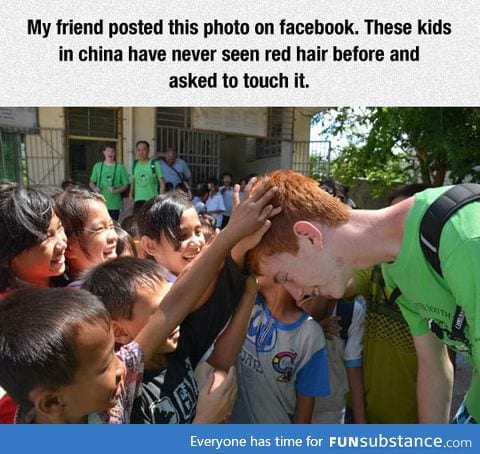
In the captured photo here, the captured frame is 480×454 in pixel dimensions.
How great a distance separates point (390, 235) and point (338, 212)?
0.49 ft

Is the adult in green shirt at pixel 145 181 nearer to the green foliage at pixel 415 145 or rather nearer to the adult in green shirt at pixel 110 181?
the adult in green shirt at pixel 110 181

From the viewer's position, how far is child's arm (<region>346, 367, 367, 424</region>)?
1729 mm

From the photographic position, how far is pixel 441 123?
12.1ft

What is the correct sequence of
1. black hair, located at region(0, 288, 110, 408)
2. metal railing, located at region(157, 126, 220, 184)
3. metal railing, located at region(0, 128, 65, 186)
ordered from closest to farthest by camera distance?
black hair, located at region(0, 288, 110, 408) < metal railing, located at region(0, 128, 65, 186) < metal railing, located at region(157, 126, 220, 184)

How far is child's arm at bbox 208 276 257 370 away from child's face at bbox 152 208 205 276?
0.59 meters

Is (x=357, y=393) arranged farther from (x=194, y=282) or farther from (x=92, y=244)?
(x=92, y=244)

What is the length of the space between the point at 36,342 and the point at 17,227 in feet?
2.16

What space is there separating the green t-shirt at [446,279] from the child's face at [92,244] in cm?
109

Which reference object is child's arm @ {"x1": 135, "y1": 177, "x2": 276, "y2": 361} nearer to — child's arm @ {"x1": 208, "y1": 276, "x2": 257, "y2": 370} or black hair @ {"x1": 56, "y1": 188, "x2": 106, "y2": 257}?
child's arm @ {"x1": 208, "y1": 276, "x2": 257, "y2": 370}

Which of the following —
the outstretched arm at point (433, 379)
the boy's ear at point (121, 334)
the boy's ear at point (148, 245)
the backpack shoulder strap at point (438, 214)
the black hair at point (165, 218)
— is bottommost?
the outstretched arm at point (433, 379)

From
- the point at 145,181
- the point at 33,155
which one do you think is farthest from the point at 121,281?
the point at 33,155

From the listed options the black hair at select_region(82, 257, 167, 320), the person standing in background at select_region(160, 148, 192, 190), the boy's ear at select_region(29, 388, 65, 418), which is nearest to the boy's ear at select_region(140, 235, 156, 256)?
the black hair at select_region(82, 257, 167, 320)

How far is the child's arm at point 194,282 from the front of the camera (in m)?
1.20

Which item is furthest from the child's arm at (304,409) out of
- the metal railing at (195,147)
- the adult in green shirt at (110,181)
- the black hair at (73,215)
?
the metal railing at (195,147)
